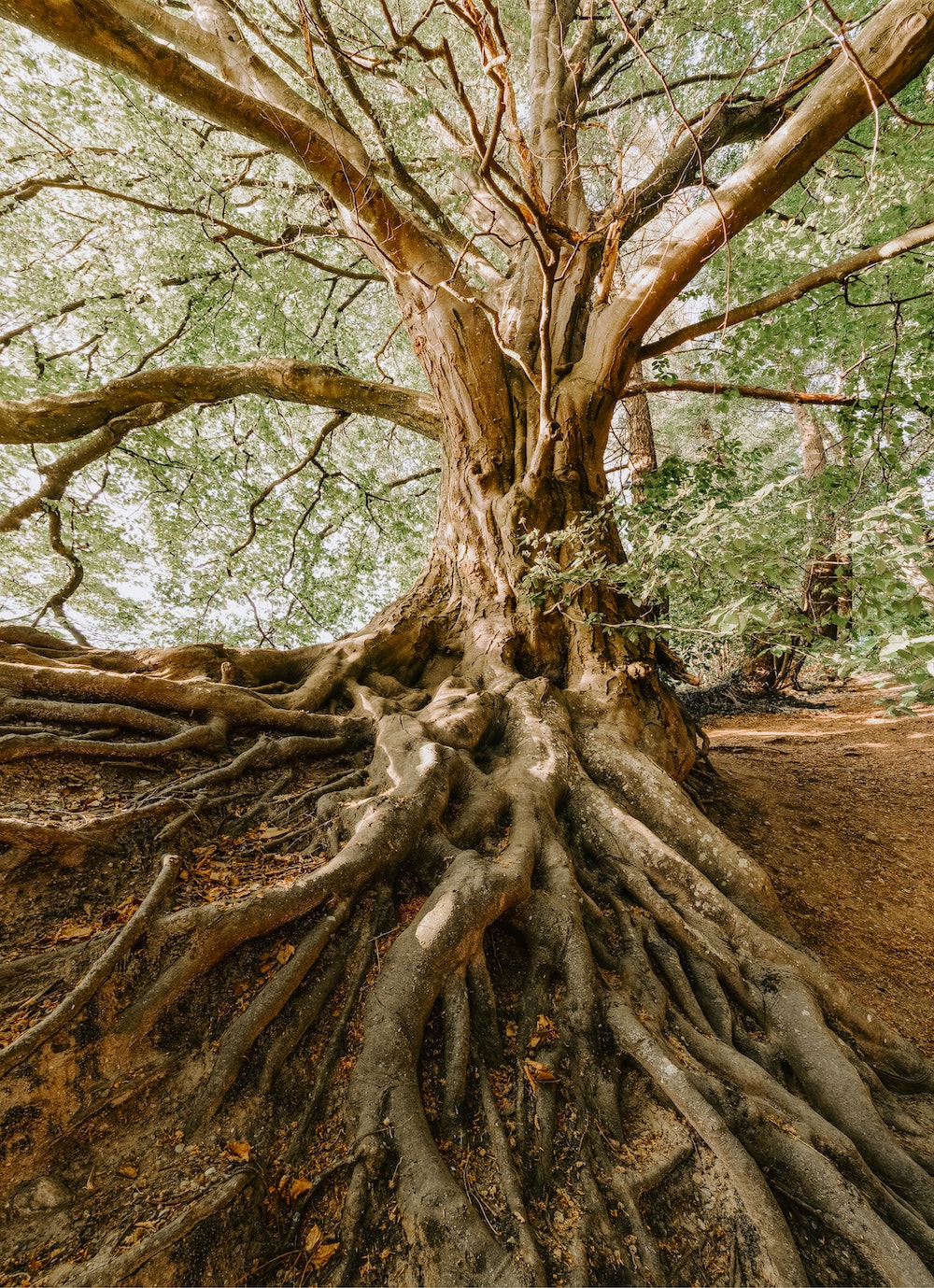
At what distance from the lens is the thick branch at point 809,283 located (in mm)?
3264

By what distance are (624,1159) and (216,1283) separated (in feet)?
4.13

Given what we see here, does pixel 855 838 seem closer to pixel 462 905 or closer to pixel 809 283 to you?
pixel 462 905

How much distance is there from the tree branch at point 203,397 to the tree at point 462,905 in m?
0.03

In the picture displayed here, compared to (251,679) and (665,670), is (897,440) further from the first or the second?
(251,679)

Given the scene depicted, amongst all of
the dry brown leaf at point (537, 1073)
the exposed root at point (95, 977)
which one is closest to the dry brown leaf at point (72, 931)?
the exposed root at point (95, 977)

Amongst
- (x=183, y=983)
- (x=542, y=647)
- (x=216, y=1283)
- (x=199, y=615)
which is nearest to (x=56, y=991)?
(x=183, y=983)

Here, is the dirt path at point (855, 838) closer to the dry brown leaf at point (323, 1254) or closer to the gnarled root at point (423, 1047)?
the gnarled root at point (423, 1047)

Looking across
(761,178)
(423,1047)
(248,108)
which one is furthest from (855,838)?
(248,108)

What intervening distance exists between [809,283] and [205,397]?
5.15 meters

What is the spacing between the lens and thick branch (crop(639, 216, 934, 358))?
10.7ft

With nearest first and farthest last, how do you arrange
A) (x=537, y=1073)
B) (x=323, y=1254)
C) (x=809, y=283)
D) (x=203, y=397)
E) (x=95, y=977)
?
1. (x=323, y=1254)
2. (x=95, y=977)
3. (x=537, y=1073)
4. (x=809, y=283)
5. (x=203, y=397)

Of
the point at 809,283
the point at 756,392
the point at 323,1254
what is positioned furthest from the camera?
the point at 756,392

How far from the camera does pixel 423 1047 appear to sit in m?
1.99

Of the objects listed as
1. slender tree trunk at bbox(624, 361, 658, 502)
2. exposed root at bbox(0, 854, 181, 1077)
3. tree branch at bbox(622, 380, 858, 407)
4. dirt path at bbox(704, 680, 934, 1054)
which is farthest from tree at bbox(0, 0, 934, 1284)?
slender tree trunk at bbox(624, 361, 658, 502)
